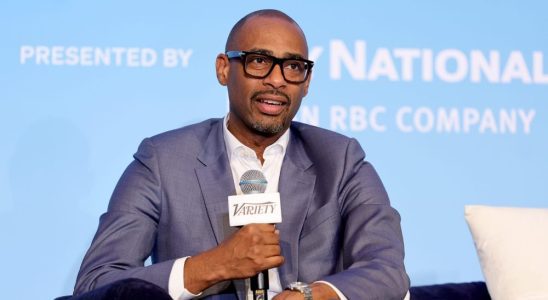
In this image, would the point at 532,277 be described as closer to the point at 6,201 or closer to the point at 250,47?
the point at 250,47

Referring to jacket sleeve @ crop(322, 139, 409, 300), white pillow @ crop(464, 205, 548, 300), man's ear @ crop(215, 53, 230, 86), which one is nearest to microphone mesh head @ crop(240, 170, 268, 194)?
jacket sleeve @ crop(322, 139, 409, 300)

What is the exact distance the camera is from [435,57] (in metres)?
4.14

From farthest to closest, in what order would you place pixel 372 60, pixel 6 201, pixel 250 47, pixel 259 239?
pixel 372 60
pixel 6 201
pixel 250 47
pixel 259 239

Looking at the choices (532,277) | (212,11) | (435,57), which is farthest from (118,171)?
(532,277)

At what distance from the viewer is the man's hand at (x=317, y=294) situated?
8.07 feet

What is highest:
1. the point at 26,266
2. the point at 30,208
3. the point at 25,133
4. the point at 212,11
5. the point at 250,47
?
the point at 212,11

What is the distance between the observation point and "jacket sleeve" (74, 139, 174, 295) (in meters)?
2.65

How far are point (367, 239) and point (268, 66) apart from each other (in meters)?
0.67

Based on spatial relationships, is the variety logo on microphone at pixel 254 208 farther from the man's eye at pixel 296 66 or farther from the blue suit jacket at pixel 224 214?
the man's eye at pixel 296 66

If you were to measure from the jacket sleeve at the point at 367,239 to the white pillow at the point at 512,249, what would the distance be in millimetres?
379

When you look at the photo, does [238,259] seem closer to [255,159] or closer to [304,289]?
[304,289]

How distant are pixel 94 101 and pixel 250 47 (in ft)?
3.73

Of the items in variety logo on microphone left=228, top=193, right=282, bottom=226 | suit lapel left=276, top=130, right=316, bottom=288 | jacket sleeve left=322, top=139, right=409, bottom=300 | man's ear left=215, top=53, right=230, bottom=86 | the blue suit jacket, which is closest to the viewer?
variety logo on microphone left=228, top=193, right=282, bottom=226

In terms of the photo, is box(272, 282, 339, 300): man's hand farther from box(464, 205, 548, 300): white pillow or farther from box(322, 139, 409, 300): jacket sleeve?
box(464, 205, 548, 300): white pillow
